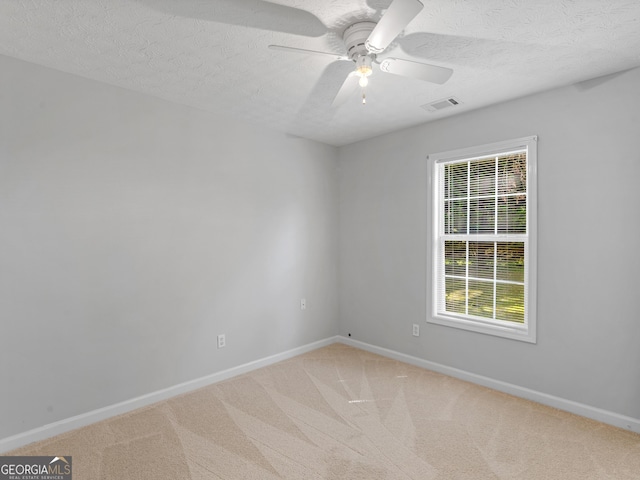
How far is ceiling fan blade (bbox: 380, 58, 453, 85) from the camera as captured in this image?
6.25 ft

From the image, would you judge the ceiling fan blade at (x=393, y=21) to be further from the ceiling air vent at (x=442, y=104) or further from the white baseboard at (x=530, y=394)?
the white baseboard at (x=530, y=394)

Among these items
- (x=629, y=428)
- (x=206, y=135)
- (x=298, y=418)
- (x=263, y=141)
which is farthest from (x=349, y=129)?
(x=629, y=428)

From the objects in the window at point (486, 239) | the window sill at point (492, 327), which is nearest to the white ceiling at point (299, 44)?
the window at point (486, 239)

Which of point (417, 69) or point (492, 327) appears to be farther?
point (492, 327)

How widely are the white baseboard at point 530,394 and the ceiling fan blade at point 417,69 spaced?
2.58 metres

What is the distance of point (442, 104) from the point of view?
310 cm

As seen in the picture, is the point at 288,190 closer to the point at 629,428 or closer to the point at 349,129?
the point at 349,129

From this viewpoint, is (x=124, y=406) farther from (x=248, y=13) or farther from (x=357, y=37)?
(x=357, y=37)

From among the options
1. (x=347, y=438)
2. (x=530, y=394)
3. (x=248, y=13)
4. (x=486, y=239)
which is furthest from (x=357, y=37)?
(x=530, y=394)

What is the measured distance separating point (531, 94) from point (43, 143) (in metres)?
3.70

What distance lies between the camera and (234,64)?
2361mm

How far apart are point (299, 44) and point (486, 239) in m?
2.33

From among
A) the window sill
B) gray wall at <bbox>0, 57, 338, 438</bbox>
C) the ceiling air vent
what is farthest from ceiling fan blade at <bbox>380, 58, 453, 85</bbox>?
the window sill

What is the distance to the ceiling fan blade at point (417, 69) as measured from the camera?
1.90m
